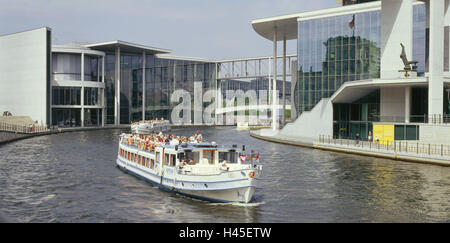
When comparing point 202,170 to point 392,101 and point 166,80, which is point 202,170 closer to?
point 392,101

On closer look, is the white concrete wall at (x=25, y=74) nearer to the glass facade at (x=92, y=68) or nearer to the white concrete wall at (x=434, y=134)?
the glass facade at (x=92, y=68)

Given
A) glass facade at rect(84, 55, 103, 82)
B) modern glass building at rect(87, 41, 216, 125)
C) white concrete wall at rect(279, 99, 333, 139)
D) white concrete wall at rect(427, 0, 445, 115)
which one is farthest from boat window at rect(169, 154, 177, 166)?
glass facade at rect(84, 55, 103, 82)

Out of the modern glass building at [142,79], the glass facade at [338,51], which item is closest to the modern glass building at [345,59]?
the glass facade at [338,51]

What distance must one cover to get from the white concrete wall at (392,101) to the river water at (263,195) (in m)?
21.0

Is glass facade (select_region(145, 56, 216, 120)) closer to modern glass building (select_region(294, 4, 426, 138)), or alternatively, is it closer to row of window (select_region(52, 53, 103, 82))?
row of window (select_region(52, 53, 103, 82))

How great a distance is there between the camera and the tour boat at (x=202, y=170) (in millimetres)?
24391

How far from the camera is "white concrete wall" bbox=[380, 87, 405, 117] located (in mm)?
61219

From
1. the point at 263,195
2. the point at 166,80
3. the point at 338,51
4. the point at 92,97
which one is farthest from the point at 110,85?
the point at 263,195

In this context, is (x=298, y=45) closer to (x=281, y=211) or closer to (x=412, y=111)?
(x=412, y=111)

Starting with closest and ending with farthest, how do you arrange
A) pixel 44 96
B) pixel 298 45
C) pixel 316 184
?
pixel 316 184, pixel 298 45, pixel 44 96

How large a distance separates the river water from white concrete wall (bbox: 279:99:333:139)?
995 inches

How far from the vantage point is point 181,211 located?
2375 centimetres

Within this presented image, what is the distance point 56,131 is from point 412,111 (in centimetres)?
6364
